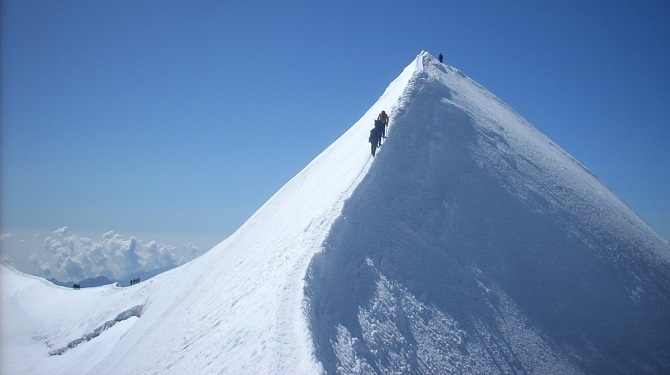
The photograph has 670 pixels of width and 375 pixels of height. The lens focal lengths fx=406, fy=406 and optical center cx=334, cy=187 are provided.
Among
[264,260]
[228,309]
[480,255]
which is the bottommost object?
[480,255]

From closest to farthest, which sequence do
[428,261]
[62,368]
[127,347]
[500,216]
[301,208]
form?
1. [428,261]
2. [500,216]
3. [301,208]
4. [127,347]
5. [62,368]

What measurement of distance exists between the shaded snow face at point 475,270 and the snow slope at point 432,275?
65 millimetres

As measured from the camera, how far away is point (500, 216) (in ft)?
62.6

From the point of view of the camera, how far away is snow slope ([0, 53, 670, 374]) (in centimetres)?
1198

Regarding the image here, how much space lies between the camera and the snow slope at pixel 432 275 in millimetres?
11977

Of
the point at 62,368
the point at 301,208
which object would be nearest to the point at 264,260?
the point at 301,208

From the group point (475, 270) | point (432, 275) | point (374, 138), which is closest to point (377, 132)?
point (374, 138)

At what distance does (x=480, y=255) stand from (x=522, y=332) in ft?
11.0

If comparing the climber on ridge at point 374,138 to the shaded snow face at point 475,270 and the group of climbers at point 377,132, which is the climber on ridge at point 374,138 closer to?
the group of climbers at point 377,132

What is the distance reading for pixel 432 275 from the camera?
1528 centimetres

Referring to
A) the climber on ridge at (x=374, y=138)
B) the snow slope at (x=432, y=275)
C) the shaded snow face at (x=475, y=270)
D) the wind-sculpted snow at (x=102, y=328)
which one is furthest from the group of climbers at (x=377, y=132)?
the wind-sculpted snow at (x=102, y=328)

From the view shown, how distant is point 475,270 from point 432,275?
2.16 metres

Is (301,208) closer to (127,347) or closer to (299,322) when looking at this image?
(299,322)

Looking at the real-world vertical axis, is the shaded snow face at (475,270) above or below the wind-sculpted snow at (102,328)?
below
